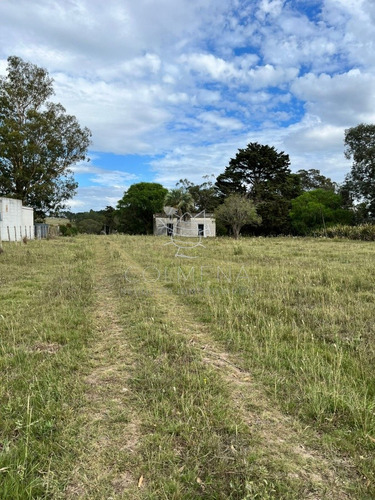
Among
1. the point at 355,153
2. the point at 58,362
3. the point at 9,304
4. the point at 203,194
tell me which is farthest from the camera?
the point at 203,194

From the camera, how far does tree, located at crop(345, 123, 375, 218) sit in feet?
123

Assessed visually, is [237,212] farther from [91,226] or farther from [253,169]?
[91,226]

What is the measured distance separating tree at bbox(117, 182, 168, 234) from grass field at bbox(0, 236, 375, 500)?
44.4m

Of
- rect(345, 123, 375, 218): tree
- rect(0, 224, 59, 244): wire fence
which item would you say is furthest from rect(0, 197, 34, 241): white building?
rect(345, 123, 375, 218): tree

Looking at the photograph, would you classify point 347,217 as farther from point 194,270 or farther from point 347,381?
Result: point 347,381

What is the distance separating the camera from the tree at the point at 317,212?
41406mm

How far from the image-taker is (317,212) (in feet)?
136

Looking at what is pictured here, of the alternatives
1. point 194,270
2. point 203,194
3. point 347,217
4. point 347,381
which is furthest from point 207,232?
point 347,381

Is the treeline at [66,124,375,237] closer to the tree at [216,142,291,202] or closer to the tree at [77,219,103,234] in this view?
the tree at [216,142,291,202]

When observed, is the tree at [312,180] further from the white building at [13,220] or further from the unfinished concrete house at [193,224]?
the white building at [13,220]

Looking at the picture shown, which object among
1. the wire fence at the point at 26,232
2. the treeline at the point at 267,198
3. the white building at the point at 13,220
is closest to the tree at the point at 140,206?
the treeline at the point at 267,198

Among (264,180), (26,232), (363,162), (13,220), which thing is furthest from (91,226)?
(363,162)

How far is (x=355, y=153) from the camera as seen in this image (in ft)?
127

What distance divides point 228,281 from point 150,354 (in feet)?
15.3
